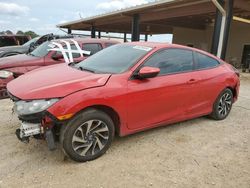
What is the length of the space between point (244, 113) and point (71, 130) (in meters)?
4.08

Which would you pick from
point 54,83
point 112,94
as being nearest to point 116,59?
point 112,94

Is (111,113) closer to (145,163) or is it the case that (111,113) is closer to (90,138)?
(90,138)

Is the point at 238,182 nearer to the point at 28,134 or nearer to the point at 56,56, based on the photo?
the point at 28,134

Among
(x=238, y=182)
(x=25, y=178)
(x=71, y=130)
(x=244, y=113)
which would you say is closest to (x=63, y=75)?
(x=71, y=130)

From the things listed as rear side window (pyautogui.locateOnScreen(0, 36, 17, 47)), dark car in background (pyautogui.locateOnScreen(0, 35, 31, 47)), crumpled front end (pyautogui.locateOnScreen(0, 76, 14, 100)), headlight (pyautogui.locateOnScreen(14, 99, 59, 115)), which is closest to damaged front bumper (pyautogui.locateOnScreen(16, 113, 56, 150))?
headlight (pyautogui.locateOnScreen(14, 99, 59, 115))

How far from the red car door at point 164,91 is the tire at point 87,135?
415mm

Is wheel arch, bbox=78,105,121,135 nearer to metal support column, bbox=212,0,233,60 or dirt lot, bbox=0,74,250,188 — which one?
dirt lot, bbox=0,74,250,188

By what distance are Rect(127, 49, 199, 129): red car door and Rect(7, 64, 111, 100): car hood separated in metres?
0.54

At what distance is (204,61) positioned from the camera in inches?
181

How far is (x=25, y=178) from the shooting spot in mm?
2814

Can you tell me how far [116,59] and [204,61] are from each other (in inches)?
67.4

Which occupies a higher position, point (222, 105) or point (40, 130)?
point (40, 130)

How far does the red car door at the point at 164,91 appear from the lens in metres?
3.53

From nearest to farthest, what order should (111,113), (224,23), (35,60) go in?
(111,113), (35,60), (224,23)
